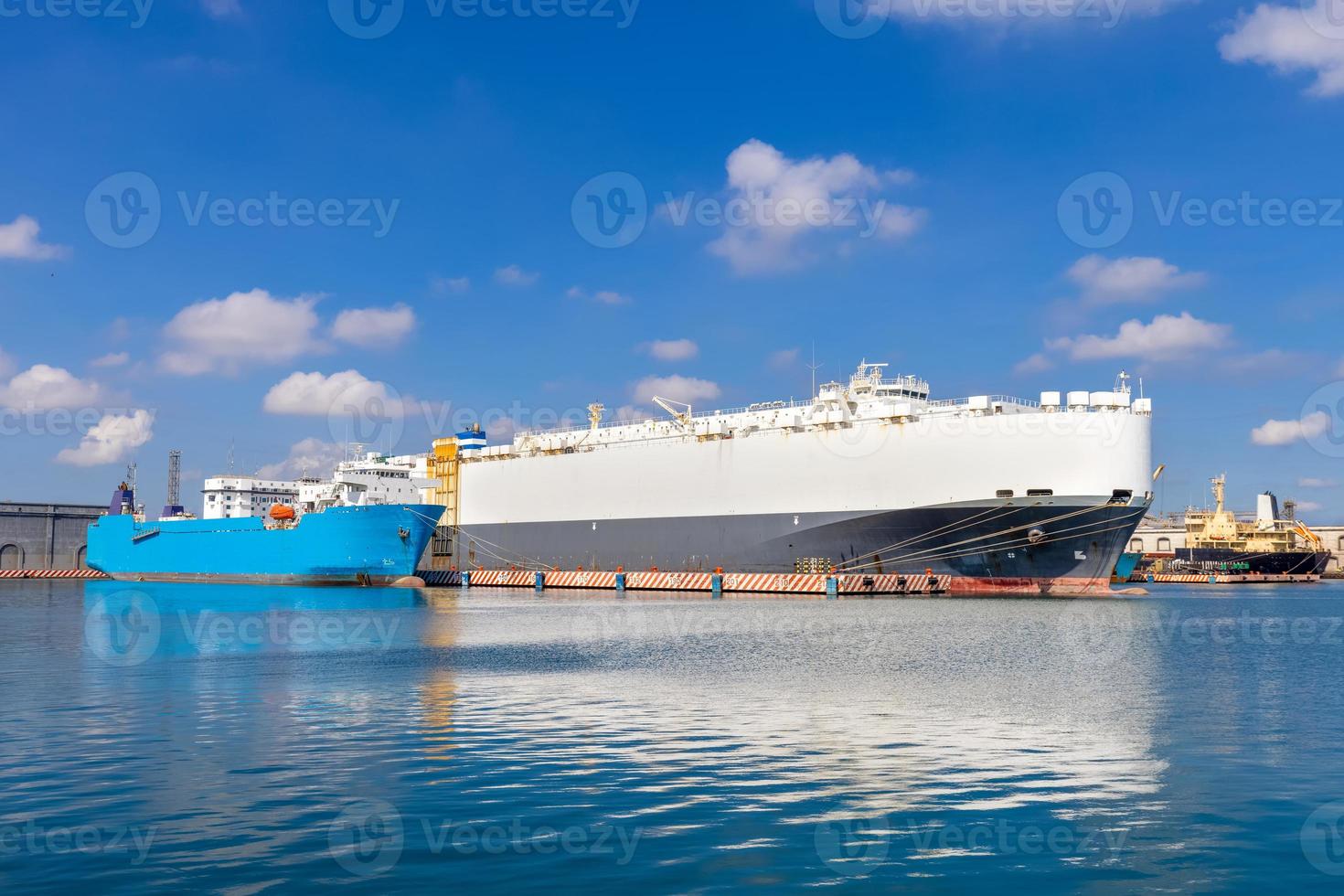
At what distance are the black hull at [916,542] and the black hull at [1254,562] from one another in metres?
58.4

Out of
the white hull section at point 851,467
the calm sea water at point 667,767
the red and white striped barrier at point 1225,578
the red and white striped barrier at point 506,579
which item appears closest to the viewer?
the calm sea water at point 667,767

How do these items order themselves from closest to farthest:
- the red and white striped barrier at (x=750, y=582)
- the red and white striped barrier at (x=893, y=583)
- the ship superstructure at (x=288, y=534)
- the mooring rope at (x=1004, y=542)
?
1. the mooring rope at (x=1004, y=542)
2. the red and white striped barrier at (x=893, y=583)
3. the red and white striped barrier at (x=750, y=582)
4. the ship superstructure at (x=288, y=534)

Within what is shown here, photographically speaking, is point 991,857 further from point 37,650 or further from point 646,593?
point 646,593

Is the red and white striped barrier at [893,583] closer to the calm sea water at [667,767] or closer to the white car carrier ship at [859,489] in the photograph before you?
the white car carrier ship at [859,489]

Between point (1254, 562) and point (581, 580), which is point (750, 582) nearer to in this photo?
point (581, 580)

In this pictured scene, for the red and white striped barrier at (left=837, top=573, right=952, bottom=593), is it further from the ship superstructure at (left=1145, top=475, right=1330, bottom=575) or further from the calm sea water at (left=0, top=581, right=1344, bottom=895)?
the ship superstructure at (left=1145, top=475, right=1330, bottom=575)

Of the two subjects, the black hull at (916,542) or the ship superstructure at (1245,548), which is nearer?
the black hull at (916,542)

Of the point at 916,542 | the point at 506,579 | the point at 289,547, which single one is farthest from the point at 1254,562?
the point at 289,547

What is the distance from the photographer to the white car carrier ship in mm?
44656

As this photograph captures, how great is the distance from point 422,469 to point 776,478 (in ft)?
99.0

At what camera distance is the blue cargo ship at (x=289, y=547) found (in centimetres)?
5572

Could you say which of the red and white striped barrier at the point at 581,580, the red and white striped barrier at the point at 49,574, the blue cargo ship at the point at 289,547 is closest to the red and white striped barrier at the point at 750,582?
the red and white striped barrier at the point at 581,580

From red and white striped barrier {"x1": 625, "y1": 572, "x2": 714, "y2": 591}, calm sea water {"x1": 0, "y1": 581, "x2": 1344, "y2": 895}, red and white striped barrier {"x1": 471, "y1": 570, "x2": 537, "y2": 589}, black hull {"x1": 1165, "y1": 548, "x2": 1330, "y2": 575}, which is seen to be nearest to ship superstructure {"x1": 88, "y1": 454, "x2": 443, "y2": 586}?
red and white striped barrier {"x1": 471, "y1": 570, "x2": 537, "y2": 589}

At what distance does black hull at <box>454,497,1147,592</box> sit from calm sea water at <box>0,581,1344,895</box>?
20509 millimetres
